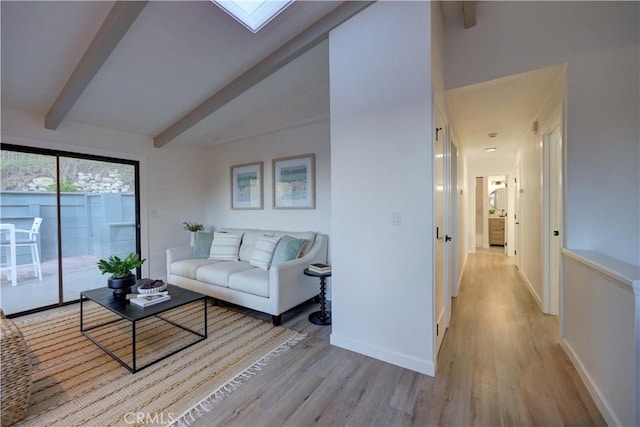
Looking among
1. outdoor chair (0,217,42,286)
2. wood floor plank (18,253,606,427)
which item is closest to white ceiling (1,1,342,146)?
outdoor chair (0,217,42,286)

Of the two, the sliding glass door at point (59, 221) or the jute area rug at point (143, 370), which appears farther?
the sliding glass door at point (59, 221)

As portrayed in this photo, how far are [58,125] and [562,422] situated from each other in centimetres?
533

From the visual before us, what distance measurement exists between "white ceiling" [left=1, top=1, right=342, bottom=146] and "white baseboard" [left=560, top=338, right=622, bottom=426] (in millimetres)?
3263

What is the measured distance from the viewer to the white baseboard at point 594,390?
1.50m

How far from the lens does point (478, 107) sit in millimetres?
3123

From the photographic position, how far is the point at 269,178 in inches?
167

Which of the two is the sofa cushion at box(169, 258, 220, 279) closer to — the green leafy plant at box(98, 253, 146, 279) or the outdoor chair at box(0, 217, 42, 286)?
the green leafy plant at box(98, 253, 146, 279)

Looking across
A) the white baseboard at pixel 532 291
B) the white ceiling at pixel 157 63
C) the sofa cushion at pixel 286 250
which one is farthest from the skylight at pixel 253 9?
the white baseboard at pixel 532 291

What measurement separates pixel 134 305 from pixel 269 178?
8.11 ft

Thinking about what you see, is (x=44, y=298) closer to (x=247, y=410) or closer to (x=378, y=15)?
(x=247, y=410)

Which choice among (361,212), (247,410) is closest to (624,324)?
(361,212)

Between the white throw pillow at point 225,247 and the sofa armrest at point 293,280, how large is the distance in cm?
114

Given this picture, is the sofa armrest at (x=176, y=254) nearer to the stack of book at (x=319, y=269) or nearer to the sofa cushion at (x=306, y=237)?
the sofa cushion at (x=306, y=237)

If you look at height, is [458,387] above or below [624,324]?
below
